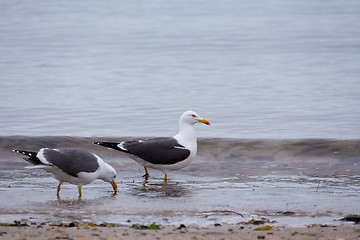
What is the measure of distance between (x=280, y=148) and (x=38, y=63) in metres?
15.4

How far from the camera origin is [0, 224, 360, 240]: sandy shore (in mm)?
6230

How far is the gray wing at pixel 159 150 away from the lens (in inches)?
398

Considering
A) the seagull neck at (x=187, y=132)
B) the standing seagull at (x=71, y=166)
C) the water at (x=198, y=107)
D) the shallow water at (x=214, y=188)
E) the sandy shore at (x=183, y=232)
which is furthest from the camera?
the seagull neck at (x=187, y=132)

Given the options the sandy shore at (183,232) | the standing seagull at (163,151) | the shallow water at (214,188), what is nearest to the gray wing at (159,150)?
the standing seagull at (163,151)

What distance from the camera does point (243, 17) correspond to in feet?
135

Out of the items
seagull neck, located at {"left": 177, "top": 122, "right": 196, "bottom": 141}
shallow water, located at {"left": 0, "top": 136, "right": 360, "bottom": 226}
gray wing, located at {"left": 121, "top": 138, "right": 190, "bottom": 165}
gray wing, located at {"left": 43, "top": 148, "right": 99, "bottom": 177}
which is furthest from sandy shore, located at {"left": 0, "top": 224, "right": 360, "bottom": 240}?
seagull neck, located at {"left": 177, "top": 122, "right": 196, "bottom": 141}

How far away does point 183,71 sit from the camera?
2367cm

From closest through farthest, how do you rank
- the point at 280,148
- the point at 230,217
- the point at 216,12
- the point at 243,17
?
the point at 230,217 → the point at 280,148 → the point at 243,17 → the point at 216,12

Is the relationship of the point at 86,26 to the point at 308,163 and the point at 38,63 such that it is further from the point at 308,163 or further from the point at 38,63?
the point at 308,163

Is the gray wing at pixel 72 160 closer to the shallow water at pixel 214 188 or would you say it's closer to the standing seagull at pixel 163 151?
the shallow water at pixel 214 188

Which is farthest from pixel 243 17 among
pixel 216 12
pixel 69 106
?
pixel 69 106

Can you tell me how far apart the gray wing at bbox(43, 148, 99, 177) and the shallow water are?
0.35m

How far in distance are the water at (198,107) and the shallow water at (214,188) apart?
2 centimetres

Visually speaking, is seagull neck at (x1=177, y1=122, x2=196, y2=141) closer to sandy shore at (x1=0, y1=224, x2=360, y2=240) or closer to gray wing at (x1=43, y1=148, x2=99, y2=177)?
gray wing at (x1=43, y1=148, x2=99, y2=177)
